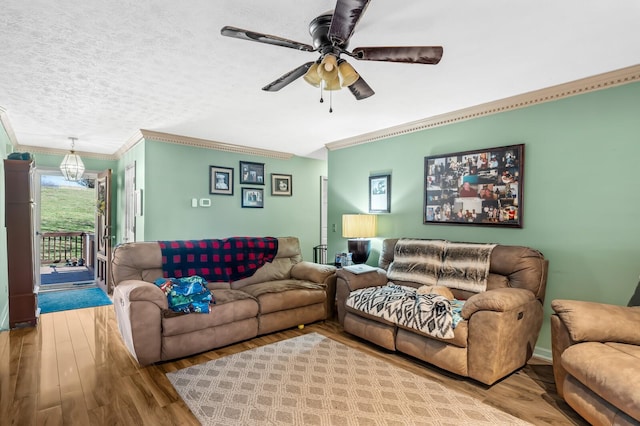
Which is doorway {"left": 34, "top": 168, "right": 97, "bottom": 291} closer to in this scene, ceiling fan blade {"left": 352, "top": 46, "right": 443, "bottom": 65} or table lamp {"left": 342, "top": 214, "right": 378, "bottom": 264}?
table lamp {"left": 342, "top": 214, "right": 378, "bottom": 264}

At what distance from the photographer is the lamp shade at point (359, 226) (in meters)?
4.25

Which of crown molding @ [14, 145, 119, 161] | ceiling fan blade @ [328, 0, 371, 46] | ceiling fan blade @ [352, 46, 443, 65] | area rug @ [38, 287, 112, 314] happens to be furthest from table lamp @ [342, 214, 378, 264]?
crown molding @ [14, 145, 119, 161]

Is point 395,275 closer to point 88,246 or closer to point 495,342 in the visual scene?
point 495,342

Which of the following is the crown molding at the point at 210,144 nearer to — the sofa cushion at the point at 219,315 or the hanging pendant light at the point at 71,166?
the hanging pendant light at the point at 71,166

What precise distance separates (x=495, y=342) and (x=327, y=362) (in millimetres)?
1332

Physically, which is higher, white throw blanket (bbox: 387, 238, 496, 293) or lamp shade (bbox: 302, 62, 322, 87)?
lamp shade (bbox: 302, 62, 322, 87)

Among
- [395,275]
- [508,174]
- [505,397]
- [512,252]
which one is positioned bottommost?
[505,397]

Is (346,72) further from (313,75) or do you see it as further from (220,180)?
(220,180)

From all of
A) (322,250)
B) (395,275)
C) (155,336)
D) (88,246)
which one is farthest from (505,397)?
(88,246)

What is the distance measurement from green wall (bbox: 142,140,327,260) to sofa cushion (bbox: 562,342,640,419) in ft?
14.9

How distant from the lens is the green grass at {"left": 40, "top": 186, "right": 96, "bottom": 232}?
336 inches

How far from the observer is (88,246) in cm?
799

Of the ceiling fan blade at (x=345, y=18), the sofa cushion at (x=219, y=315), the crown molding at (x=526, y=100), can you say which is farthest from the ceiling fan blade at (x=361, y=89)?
the sofa cushion at (x=219, y=315)

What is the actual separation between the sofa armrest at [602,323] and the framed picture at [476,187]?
1125 mm
